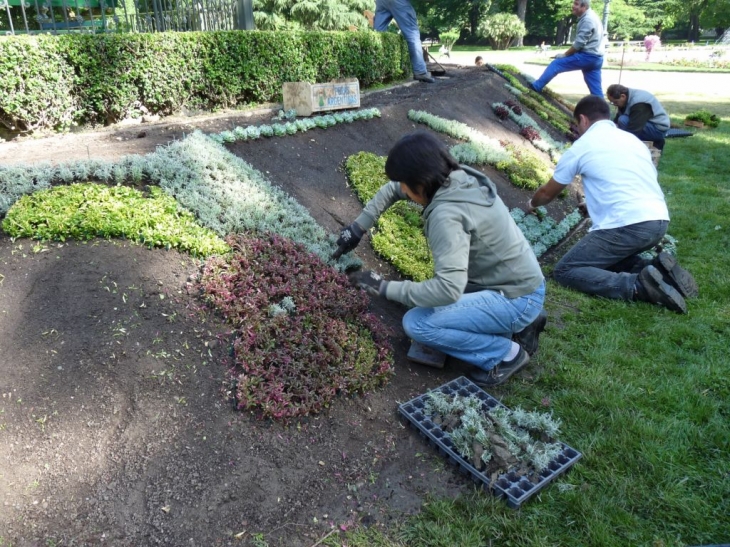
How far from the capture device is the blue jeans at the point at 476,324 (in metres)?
3.75

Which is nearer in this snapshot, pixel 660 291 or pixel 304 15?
pixel 660 291

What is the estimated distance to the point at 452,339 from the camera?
12.4 ft

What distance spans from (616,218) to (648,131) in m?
5.00

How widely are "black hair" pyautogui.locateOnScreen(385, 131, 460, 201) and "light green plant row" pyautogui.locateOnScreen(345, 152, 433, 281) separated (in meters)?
1.65

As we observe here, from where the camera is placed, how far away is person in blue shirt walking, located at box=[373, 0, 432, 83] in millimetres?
11547

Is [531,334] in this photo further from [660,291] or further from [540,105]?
[540,105]

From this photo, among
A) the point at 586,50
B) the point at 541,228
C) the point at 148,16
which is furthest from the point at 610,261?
the point at 148,16

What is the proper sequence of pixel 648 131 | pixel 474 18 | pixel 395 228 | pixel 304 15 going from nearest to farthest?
pixel 395 228
pixel 648 131
pixel 304 15
pixel 474 18

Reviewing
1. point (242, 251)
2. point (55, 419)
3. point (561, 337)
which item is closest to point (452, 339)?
point (561, 337)

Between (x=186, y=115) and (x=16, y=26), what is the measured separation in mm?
4023

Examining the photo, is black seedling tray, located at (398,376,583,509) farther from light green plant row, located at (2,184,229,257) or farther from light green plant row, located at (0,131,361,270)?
light green plant row, located at (2,184,229,257)

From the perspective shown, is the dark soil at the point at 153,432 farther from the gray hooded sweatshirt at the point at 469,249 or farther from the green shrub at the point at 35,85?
the green shrub at the point at 35,85

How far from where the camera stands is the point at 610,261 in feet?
18.1

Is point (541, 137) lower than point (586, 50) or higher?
lower
